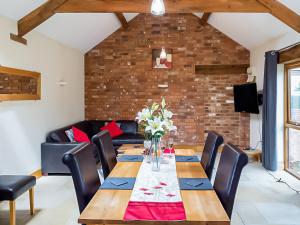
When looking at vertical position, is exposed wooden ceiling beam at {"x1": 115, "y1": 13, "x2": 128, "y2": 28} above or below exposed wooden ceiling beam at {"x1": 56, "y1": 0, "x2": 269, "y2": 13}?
above

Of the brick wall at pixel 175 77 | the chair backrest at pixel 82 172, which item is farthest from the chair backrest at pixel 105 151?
the brick wall at pixel 175 77

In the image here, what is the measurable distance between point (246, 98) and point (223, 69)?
1.32 meters

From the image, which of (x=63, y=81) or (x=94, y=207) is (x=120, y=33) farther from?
(x=94, y=207)

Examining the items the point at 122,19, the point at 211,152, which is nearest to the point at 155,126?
the point at 211,152

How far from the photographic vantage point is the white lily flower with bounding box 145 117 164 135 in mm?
2550

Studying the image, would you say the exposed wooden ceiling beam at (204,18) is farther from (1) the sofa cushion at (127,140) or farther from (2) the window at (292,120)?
(1) the sofa cushion at (127,140)

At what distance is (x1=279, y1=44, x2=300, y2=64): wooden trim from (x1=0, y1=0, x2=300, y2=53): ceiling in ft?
1.06

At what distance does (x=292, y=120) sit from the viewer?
17.8 feet

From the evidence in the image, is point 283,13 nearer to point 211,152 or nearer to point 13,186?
point 211,152

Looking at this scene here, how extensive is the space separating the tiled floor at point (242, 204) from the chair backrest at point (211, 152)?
784 mm

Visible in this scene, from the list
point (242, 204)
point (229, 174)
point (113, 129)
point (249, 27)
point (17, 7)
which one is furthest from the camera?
→ point (113, 129)

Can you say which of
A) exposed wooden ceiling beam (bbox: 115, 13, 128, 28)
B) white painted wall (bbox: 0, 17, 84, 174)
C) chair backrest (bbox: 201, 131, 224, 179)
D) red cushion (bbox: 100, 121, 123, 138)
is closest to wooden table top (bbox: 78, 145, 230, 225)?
chair backrest (bbox: 201, 131, 224, 179)

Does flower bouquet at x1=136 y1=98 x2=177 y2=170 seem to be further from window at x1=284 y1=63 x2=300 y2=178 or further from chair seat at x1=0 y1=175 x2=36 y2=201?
window at x1=284 y1=63 x2=300 y2=178

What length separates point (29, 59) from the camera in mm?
4770
